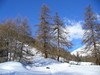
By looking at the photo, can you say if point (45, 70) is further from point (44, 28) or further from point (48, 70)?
point (44, 28)

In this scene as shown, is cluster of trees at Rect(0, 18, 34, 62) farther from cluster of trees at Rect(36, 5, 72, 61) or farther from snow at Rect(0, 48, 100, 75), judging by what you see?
snow at Rect(0, 48, 100, 75)

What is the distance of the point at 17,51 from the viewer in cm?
3059

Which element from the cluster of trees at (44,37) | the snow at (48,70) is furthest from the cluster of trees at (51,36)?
the snow at (48,70)

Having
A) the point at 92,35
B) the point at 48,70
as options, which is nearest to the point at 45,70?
the point at 48,70

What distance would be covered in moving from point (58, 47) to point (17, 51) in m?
6.68

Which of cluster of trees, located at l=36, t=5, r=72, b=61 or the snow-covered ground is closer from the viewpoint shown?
the snow-covered ground

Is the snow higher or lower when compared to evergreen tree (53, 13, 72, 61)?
lower

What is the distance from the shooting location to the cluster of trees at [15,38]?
3003 cm

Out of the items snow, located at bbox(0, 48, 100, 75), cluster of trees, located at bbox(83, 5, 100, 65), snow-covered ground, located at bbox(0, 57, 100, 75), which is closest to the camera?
snow-covered ground, located at bbox(0, 57, 100, 75)

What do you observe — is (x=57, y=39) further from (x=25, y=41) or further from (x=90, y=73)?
(x=90, y=73)

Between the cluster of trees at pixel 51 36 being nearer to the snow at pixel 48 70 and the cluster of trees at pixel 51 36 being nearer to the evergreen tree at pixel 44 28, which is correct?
the evergreen tree at pixel 44 28

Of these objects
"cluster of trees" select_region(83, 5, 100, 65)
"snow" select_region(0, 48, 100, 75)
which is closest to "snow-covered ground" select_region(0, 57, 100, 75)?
"snow" select_region(0, 48, 100, 75)

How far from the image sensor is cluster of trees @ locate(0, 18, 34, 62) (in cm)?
3003

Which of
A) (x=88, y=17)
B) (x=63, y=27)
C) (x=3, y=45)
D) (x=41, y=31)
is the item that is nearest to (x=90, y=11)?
(x=88, y=17)
